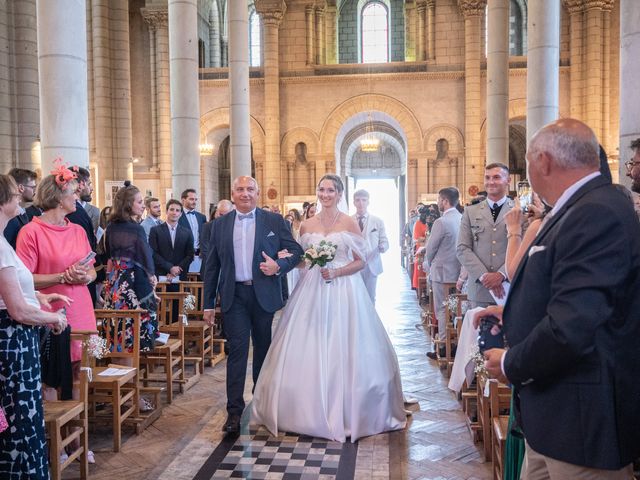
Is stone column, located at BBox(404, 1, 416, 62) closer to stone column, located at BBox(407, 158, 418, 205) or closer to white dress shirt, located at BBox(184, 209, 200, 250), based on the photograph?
stone column, located at BBox(407, 158, 418, 205)

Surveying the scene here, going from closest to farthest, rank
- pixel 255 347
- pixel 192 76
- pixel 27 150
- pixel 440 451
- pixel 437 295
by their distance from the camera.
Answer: pixel 440 451, pixel 255 347, pixel 437 295, pixel 192 76, pixel 27 150

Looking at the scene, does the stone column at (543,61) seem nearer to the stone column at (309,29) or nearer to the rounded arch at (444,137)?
the rounded arch at (444,137)

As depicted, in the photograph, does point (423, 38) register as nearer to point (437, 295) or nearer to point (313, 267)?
point (437, 295)

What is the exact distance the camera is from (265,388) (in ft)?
15.9

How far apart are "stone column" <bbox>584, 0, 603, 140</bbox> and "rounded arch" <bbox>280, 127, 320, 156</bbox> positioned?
892 centimetres

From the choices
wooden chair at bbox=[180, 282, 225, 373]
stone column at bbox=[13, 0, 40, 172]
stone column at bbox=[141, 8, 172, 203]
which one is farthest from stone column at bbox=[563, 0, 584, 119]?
wooden chair at bbox=[180, 282, 225, 373]

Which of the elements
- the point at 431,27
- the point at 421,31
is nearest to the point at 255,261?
the point at 431,27

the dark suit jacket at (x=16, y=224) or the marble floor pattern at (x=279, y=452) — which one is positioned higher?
the dark suit jacket at (x=16, y=224)

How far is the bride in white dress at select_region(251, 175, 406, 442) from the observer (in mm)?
4660

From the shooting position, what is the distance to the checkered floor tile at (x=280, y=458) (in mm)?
4105

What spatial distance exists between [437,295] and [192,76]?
6.96 meters

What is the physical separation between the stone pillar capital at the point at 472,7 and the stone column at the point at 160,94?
32.2 ft

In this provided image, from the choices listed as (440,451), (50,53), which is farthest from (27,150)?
(440,451)

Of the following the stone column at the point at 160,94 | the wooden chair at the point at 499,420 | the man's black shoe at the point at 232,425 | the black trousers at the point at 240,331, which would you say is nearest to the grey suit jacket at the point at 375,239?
the black trousers at the point at 240,331
